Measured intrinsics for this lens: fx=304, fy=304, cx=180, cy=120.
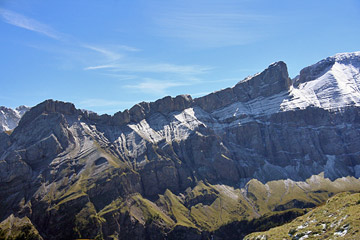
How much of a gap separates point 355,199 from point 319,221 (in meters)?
10.5

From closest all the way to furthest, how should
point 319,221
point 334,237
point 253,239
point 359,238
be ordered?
point 359,238
point 334,237
point 319,221
point 253,239

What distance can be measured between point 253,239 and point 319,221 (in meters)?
20.0

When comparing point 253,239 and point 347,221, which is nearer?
point 347,221

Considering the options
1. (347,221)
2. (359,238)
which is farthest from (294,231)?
(359,238)

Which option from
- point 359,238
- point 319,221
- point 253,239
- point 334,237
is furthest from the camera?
point 253,239

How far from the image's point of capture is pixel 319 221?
5994 centimetres

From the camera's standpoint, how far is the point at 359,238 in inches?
1746

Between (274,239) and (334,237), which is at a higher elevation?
(334,237)

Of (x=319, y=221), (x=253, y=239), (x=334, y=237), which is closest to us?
(x=334, y=237)

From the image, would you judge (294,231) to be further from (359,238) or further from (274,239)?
(359,238)

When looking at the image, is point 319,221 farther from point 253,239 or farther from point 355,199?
point 253,239

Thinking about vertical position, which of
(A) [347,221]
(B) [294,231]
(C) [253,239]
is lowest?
(C) [253,239]

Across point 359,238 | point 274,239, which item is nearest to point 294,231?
point 274,239

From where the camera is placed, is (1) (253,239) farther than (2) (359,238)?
Yes
